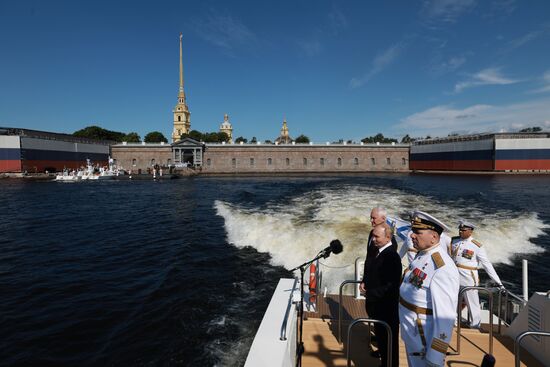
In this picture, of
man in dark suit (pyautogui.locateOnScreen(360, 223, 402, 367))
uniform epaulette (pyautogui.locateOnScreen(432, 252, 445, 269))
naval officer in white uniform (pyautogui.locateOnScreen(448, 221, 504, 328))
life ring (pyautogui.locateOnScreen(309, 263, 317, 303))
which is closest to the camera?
uniform epaulette (pyautogui.locateOnScreen(432, 252, 445, 269))

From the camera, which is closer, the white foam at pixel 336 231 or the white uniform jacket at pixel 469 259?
the white uniform jacket at pixel 469 259

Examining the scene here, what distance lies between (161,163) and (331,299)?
72.6m

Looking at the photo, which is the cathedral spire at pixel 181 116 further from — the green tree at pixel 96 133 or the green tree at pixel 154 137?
the green tree at pixel 96 133

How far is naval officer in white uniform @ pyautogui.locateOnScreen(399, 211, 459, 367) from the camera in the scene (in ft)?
8.85

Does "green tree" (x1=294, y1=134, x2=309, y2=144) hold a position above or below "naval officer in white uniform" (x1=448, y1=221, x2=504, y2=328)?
above

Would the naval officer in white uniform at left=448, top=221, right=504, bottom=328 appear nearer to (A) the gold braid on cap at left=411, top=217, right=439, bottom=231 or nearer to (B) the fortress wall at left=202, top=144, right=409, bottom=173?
(A) the gold braid on cap at left=411, top=217, right=439, bottom=231

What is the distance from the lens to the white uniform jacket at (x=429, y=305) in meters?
2.69

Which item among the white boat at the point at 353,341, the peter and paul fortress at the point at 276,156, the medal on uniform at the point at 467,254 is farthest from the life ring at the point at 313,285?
the peter and paul fortress at the point at 276,156

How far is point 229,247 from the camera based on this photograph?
39.7ft

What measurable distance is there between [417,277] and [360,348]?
1.76 m

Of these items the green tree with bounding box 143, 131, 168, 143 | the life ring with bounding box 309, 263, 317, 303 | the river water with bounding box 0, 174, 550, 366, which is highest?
the green tree with bounding box 143, 131, 168, 143

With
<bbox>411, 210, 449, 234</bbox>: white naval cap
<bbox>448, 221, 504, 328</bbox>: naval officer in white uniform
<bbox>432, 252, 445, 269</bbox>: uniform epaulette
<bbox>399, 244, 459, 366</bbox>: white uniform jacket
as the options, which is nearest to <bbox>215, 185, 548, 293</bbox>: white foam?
<bbox>448, 221, 504, 328</bbox>: naval officer in white uniform

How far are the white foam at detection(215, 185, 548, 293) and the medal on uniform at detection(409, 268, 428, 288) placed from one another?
15.1 ft

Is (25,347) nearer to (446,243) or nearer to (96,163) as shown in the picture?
(446,243)
